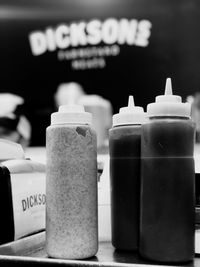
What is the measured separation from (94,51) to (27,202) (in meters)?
1.10

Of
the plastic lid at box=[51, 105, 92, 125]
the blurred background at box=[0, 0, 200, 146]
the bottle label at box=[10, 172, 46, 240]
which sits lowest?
the bottle label at box=[10, 172, 46, 240]

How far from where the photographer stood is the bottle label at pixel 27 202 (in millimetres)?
643

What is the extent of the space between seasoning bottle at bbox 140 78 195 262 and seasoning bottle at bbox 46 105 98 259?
0.25 ft

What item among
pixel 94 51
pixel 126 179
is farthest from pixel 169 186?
pixel 94 51

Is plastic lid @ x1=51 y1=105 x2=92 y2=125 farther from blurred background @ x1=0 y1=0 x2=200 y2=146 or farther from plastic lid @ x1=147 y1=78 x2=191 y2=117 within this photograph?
blurred background @ x1=0 y1=0 x2=200 y2=146

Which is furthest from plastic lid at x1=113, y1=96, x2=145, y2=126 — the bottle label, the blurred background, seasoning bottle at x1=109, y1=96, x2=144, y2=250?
the blurred background

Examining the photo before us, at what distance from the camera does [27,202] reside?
678mm

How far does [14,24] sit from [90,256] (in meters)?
1.37

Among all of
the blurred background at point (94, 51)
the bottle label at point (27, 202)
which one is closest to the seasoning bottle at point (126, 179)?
the bottle label at point (27, 202)

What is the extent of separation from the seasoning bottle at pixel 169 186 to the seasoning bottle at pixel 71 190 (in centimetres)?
7

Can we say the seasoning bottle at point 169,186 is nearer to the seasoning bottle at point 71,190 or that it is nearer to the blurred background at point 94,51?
the seasoning bottle at point 71,190

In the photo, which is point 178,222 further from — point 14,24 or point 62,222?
point 14,24

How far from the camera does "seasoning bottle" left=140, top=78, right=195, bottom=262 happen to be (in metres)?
0.53

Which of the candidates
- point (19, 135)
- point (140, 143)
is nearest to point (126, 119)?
point (140, 143)
